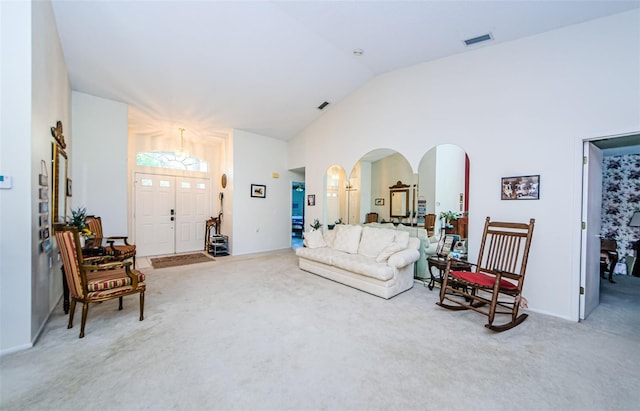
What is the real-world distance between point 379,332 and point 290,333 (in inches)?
34.3

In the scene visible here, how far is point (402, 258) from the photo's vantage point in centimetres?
350

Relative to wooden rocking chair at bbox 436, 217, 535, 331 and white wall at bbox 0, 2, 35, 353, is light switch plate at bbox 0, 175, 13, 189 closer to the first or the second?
white wall at bbox 0, 2, 35, 353

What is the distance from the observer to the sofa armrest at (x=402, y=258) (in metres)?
3.45

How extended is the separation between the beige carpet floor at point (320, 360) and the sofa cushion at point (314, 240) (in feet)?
5.35

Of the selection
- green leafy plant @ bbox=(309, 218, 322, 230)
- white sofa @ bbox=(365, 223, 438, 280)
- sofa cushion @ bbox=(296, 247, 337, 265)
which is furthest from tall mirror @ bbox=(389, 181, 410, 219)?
green leafy plant @ bbox=(309, 218, 322, 230)

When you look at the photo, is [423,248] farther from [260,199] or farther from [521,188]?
[260,199]

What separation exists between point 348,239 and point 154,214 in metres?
4.71

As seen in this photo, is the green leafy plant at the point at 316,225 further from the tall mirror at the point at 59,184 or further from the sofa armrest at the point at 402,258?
the tall mirror at the point at 59,184

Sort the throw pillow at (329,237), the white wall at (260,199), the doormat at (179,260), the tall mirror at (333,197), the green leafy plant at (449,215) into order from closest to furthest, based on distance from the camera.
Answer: the green leafy plant at (449,215)
the throw pillow at (329,237)
the doormat at (179,260)
the tall mirror at (333,197)
the white wall at (260,199)

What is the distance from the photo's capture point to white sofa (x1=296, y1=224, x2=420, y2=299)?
11.4 ft

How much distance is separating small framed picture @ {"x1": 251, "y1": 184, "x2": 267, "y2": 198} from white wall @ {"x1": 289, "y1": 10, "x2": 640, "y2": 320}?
3949mm

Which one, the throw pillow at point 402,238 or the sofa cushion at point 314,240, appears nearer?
the throw pillow at point 402,238

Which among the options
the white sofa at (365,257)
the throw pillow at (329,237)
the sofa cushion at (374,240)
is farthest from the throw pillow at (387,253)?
the throw pillow at (329,237)

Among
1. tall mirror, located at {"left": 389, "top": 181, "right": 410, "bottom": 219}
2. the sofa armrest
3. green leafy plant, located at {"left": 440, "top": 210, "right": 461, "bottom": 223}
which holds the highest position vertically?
tall mirror, located at {"left": 389, "top": 181, "right": 410, "bottom": 219}
